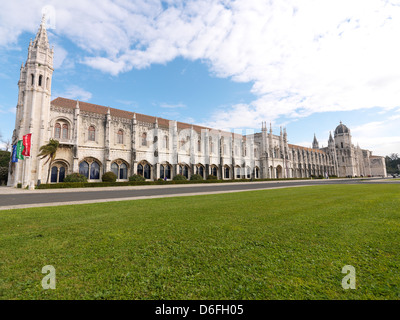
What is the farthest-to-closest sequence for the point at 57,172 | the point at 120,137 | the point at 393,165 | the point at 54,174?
the point at 393,165, the point at 120,137, the point at 57,172, the point at 54,174

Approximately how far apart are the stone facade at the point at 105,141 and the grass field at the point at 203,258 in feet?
73.2

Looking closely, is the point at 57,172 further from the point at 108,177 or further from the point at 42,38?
the point at 42,38

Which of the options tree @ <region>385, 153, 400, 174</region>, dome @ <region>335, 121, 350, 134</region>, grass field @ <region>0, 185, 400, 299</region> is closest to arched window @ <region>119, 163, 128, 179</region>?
grass field @ <region>0, 185, 400, 299</region>

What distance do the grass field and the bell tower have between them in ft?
83.7

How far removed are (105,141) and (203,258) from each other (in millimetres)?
31712

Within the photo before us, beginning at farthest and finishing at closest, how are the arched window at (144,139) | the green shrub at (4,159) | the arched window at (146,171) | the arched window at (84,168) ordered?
1. the arched window at (144,139)
2. the green shrub at (4,159)
3. the arched window at (146,171)
4. the arched window at (84,168)

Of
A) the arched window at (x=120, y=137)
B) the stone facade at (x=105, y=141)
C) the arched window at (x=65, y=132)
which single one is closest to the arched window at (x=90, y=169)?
the stone facade at (x=105, y=141)

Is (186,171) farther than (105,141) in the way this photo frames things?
Yes

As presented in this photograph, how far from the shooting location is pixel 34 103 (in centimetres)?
→ 2602

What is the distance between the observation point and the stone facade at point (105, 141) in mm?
26156

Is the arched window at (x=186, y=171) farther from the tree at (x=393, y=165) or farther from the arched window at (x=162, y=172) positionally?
the tree at (x=393, y=165)

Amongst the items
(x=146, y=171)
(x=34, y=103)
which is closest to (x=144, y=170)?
(x=146, y=171)

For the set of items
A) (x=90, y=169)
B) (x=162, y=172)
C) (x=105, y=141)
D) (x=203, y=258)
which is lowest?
(x=203, y=258)

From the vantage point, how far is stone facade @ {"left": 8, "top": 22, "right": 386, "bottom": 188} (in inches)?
1030
